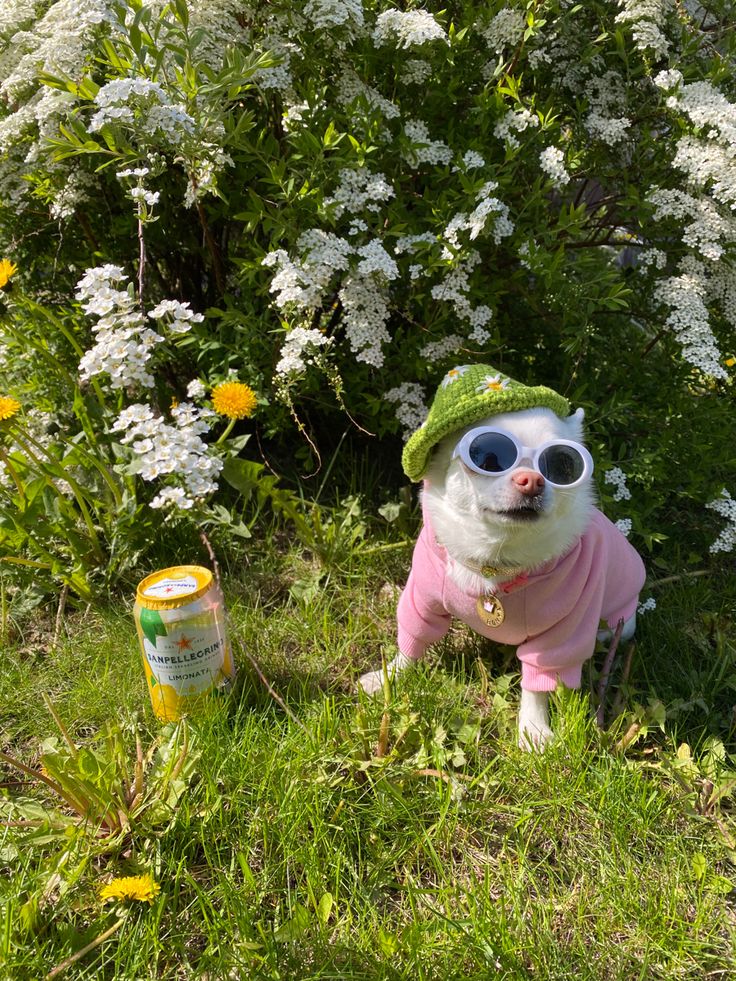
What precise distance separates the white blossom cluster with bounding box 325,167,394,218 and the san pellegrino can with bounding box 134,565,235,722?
1.00m

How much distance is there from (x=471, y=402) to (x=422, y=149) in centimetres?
89

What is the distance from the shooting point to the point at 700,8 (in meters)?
2.31

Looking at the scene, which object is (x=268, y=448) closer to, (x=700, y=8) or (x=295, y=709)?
(x=295, y=709)

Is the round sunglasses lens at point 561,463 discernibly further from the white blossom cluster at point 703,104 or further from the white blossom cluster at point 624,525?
the white blossom cluster at point 703,104

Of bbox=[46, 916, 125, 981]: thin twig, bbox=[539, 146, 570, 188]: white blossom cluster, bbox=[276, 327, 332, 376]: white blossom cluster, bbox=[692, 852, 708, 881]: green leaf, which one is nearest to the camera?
bbox=[46, 916, 125, 981]: thin twig

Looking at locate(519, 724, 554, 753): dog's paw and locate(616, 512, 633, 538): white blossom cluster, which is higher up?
locate(616, 512, 633, 538): white blossom cluster

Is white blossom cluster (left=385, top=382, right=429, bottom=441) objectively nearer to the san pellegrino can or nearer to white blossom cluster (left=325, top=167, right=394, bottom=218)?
white blossom cluster (left=325, top=167, right=394, bottom=218)

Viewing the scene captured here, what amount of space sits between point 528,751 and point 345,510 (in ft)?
3.27

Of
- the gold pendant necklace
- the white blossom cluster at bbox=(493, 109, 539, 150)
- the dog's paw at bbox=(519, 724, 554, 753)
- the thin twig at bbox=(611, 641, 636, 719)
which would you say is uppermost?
the white blossom cluster at bbox=(493, 109, 539, 150)

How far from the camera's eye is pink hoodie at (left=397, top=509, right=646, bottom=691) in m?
1.64

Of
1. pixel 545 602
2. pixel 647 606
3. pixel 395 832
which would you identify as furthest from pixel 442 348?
pixel 395 832

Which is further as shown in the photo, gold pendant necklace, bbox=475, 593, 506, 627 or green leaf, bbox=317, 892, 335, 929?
gold pendant necklace, bbox=475, 593, 506, 627

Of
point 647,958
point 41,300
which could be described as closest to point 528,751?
point 647,958

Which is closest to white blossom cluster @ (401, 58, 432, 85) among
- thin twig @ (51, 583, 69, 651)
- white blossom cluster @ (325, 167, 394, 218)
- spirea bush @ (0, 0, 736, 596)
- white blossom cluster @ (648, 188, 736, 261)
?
spirea bush @ (0, 0, 736, 596)
